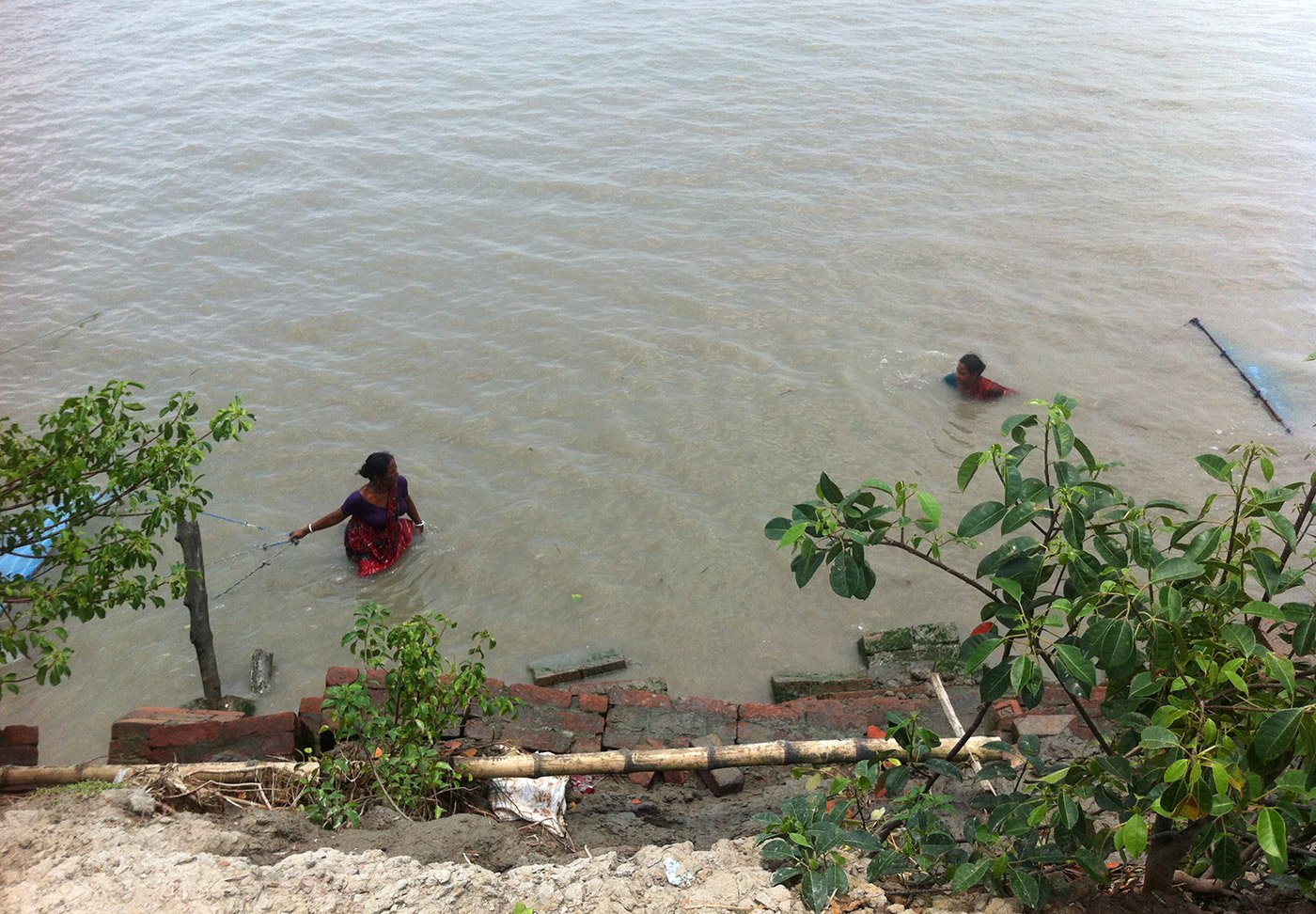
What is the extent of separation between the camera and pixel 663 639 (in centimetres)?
636

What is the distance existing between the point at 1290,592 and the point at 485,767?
523 cm

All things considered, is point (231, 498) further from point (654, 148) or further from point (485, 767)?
point (654, 148)

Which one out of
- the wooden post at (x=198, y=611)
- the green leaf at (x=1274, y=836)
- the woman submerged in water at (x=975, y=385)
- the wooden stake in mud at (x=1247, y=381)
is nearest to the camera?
the green leaf at (x=1274, y=836)

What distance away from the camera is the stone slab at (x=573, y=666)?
5863 mm

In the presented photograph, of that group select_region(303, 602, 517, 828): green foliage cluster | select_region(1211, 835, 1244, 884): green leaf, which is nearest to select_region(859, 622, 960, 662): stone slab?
select_region(303, 602, 517, 828): green foliage cluster

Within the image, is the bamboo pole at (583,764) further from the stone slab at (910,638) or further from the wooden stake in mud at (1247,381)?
the wooden stake in mud at (1247,381)

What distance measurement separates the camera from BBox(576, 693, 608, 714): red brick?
5.09 meters

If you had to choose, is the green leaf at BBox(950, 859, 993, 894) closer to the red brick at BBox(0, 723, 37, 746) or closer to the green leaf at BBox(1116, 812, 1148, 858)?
the green leaf at BBox(1116, 812, 1148, 858)

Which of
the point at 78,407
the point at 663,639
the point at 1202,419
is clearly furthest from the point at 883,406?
the point at 78,407

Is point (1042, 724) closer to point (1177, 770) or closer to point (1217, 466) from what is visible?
point (1217, 466)

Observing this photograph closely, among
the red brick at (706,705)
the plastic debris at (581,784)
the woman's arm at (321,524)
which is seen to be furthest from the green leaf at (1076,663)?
the woman's arm at (321,524)

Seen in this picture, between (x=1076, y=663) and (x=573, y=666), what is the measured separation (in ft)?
12.2

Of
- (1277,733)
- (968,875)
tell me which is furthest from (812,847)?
(1277,733)

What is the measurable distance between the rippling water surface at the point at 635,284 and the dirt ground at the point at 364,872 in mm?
2247
